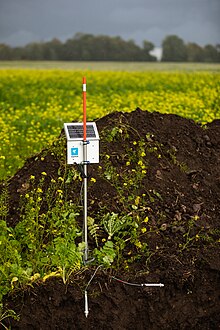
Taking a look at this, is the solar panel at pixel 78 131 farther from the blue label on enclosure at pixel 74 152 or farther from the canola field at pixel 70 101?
the canola field at pixel 70 101

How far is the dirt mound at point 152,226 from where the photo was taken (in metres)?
5.21

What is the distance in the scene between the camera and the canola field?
39.4 feet

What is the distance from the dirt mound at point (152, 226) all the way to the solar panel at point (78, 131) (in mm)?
846

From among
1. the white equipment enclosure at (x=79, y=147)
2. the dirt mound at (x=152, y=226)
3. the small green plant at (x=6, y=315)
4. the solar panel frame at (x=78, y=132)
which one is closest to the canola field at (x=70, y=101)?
the dirt mound at (x=152, y=226)

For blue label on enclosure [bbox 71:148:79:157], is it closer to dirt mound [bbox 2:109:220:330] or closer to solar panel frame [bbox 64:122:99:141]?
solar panel frame [bbox 64:122:99:141]

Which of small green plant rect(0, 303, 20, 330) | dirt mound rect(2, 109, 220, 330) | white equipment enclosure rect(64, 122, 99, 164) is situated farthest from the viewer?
white equipment enclosure rect(64, 122, 99, 164)

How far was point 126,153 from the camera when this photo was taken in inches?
267

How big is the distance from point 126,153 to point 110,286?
6.10ft

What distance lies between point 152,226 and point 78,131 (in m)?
1.17

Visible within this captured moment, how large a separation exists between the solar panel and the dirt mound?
0.85 m

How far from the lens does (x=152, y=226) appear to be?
5.96 metres

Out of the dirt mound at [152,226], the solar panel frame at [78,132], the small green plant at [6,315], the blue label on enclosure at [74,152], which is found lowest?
the small green plant at [6,315]

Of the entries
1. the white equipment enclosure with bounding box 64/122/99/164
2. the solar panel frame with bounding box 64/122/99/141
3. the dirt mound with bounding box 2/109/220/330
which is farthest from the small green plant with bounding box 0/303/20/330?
the solar panel frame with bounding box 64/122/99/141

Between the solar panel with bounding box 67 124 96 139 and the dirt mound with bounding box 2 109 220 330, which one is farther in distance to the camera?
the solar panel with bounding box 67 124 96 139
